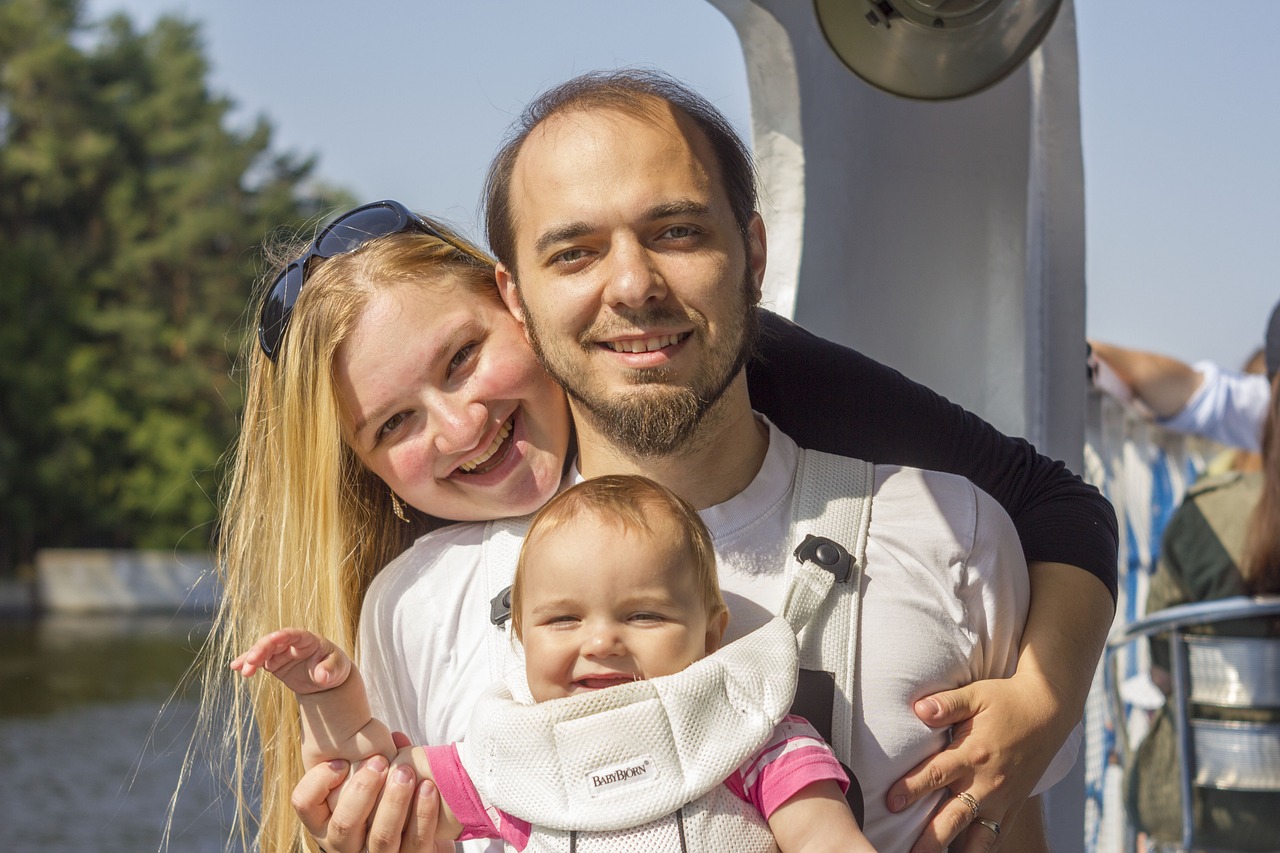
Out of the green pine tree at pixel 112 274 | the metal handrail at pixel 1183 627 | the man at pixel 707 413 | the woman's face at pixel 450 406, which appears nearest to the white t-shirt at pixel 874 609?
the man at pixel 707 413

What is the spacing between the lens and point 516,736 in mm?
1904

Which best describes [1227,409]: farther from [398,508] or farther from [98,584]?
[98,584]

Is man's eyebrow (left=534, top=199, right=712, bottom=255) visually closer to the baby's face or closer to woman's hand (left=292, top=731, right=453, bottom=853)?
the baby's face

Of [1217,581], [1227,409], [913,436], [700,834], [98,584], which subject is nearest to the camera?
[700,834]

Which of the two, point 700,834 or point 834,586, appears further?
point 834,586

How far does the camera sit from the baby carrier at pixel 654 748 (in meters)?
1.83

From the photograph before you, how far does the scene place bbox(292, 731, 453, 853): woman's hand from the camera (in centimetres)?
198

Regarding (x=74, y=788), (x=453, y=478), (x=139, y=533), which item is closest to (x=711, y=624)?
(x=453, y=478)

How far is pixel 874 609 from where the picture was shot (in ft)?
6.84

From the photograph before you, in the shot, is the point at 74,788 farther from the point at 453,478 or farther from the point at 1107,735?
the point at 453,478

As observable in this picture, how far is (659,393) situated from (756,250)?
0.35m

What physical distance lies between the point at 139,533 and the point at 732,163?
41745 mm

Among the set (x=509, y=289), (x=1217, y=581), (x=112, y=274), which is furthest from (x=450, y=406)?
(x=112, y=274)

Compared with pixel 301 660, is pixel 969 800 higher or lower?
lower
